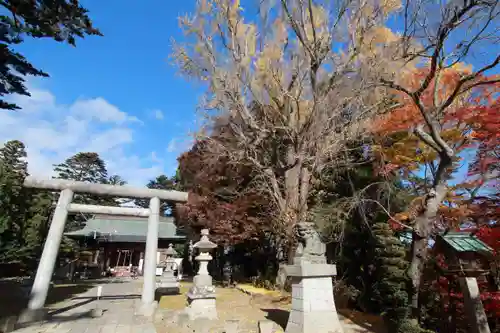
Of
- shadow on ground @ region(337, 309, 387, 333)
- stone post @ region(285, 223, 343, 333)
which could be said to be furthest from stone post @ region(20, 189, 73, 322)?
shadow on ground @ region(337, 309, 387, 333)

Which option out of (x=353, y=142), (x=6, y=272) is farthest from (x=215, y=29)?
(x=6, y=272)

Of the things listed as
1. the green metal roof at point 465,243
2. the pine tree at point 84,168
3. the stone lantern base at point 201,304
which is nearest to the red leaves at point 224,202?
the stone lantern base at point 201,304

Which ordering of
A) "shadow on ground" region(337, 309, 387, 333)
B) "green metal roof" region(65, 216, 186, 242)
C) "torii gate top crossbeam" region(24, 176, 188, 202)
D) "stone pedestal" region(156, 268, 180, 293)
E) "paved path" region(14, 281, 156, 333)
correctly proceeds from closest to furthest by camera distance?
"paved path" region(14, 281, 156, 333) < "shadow on ground" region(337, 309, 387, 333) < "torii gate top crossbeam" region(24, 176, 188, 202) < "stone pedestal" region(156, 268, 180, 293) < "green metal roof" region(65, 216, 186, 242)

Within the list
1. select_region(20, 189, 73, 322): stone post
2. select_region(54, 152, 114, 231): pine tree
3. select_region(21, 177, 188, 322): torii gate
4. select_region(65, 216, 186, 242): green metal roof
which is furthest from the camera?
select_region(54, 152, 114, 231): pine tree

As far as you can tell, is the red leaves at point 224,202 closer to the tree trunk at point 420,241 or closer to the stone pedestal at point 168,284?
the stone pedestal at point 168,284

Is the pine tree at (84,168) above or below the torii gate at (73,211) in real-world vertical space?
above

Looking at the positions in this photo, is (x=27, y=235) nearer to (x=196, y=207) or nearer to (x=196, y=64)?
(x=196, y=207)

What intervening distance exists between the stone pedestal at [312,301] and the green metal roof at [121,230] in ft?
62.0

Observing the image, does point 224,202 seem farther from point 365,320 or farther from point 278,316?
point 365,320

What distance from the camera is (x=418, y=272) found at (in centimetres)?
630

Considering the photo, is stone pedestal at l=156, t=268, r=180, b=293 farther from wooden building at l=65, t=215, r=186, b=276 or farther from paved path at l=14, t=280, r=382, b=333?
wooden building at l=65, t=215, r=186, b=276

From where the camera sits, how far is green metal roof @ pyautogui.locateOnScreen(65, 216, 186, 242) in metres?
22.7

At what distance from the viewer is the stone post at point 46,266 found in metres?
6.96

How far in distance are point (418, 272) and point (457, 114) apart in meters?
6.03
